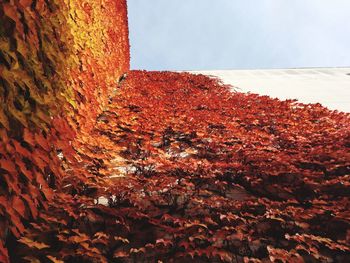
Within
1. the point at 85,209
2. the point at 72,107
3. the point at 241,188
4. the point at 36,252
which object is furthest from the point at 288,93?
the point at 36,252

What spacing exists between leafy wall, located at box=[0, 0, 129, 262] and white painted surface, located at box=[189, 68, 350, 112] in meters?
6.32

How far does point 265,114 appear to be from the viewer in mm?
7691

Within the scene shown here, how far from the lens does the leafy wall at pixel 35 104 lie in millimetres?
2725

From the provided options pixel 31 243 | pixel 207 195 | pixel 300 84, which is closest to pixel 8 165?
pixel 31 243

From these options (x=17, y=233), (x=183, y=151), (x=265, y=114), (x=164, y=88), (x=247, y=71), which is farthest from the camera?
(x=247, y=71)

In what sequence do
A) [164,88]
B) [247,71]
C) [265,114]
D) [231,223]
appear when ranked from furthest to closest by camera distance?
[247,71]
[164,88]
[265,114]
[231,223]

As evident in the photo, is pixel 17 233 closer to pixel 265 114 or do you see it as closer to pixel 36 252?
pixel 36 252

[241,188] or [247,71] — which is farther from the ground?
[247,71]

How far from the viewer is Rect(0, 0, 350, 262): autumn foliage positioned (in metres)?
2.98

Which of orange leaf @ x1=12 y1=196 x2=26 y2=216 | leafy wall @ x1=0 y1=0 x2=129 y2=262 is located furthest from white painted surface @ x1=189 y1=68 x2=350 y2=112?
orange leaf @ x1=12 y1=196 x2=26 y2=216

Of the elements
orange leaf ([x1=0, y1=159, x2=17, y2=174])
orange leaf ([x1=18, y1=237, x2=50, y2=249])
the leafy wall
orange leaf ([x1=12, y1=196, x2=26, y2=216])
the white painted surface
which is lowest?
orange leaf ([x1=18, y1=237, x2=50, y2=249])

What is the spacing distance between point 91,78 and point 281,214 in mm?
3475

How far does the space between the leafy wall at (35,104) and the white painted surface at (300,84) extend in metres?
6.32

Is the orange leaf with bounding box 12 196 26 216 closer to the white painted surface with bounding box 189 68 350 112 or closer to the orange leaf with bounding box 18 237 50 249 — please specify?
the orange leaf with bounding box 18 237 50 249
